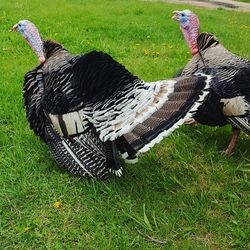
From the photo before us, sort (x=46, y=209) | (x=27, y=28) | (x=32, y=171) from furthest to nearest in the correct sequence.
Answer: (x=27, y=28) < (x=32, y=171) < (x=46, y=209)

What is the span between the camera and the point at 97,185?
348 cm

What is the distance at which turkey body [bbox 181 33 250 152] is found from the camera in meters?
3.65

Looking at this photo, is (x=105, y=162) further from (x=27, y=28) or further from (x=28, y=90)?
(x=27, y=28)

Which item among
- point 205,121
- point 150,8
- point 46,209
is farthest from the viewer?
point 150,8

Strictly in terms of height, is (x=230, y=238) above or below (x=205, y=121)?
below

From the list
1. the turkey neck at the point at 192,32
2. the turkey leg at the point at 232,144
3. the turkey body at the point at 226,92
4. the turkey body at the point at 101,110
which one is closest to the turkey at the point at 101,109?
the turkey body at the point at 101,110

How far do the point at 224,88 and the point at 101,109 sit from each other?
118cm

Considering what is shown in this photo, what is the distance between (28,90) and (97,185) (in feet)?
3.37

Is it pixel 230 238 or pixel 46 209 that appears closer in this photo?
pixel 230 238

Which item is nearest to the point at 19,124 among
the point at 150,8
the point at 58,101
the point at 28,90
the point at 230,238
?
the point at 28,90

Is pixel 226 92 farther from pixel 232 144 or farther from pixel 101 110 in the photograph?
pixel 101 110

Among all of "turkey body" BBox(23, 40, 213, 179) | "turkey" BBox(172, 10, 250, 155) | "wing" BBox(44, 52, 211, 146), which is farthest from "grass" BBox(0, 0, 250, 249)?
"wing" BBox(44, 52, 211, 146)

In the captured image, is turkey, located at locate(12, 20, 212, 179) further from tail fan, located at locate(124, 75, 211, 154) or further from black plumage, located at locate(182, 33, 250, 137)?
black plumage, located at locate(182, 33, 250, 137)

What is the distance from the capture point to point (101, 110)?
3182 mm
